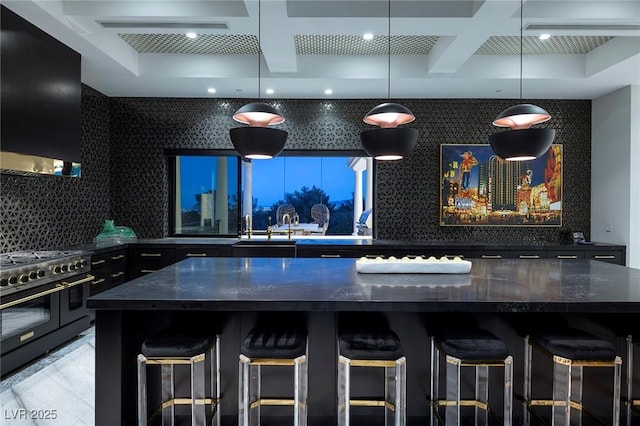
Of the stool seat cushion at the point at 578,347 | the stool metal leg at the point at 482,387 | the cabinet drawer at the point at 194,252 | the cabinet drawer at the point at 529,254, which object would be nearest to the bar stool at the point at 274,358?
the stool metal leg at the point at 482,387

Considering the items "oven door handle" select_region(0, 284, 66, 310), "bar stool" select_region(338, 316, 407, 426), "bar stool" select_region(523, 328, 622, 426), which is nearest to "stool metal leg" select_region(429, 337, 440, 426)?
"bar stool" select_region(338, 316, 407, 426)

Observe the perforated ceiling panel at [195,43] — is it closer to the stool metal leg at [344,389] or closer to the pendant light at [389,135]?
the pendant light at [389,135]

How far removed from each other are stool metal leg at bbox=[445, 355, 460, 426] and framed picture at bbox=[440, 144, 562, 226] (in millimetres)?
3388

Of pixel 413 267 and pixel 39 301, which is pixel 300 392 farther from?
pixel 39 301

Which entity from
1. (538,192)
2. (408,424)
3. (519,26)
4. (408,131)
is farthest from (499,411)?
(538,192)

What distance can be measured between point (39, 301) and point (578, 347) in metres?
3.97

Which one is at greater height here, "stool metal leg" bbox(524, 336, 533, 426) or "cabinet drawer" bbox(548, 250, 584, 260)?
"cabinet drawer" bbox(548, 250, 584, 260)

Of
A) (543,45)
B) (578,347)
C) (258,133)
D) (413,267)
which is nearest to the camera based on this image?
(578,347)

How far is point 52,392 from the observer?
2764mm

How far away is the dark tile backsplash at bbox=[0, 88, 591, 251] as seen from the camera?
16.7ft

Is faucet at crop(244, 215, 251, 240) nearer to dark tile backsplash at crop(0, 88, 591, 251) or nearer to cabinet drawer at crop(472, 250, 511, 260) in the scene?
dark tile backsplash at crop(0, 88, 591, 251)

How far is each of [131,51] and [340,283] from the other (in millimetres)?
3720

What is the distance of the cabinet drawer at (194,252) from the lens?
15.5ft

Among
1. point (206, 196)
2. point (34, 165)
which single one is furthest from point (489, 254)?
point (34, 165)
